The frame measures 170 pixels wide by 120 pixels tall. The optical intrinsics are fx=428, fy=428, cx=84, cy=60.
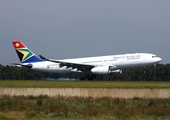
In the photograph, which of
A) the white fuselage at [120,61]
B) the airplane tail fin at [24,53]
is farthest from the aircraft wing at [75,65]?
the airplane tail fin at [24,53]

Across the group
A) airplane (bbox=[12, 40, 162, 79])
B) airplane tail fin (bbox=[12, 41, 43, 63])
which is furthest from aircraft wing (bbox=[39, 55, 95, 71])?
airplane tail fin (bbox=[12, 41, 43, 63])

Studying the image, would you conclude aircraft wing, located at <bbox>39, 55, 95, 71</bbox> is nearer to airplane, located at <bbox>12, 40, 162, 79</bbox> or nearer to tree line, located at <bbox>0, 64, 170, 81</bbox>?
airplane, located at <bbox>12, 40, 162, 79</bbox>

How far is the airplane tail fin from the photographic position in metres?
65.5

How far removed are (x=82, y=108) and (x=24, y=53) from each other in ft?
129

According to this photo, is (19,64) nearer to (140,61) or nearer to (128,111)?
(140,61)

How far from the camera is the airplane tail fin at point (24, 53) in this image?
65469 mm

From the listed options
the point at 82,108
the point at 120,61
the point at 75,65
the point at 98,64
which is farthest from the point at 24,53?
the point at 82,108

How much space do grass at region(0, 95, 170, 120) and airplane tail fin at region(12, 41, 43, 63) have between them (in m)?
32.7

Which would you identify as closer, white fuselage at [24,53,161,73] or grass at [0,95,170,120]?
grass at [0,95,170,120]

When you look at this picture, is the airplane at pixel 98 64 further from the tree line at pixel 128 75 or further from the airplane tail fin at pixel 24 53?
the tree line at pixel 128 75

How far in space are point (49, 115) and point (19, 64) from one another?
38.8 m

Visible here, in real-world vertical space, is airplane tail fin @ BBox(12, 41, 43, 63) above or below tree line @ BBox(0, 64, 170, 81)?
above

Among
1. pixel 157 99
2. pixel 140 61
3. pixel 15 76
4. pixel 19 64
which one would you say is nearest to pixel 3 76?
pixel 15 76

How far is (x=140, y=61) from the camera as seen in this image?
5625cm
